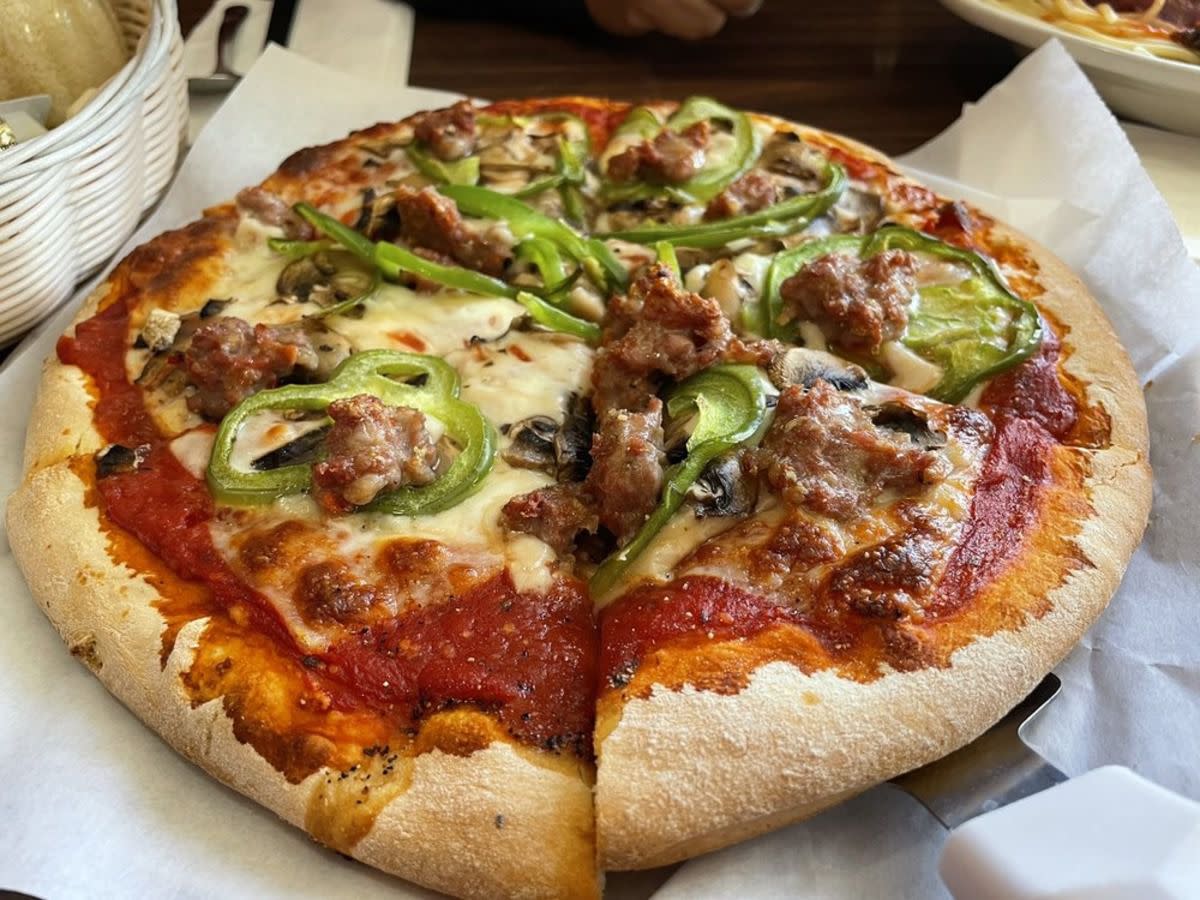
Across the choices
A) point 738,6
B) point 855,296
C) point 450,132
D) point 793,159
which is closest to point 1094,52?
point 793,159

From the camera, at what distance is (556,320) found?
258 centimetres

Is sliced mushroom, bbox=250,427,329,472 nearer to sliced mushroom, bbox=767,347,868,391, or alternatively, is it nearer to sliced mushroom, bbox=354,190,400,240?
sliced mushroom, bbox=354,190,400,240

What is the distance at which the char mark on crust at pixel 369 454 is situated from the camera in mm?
2109

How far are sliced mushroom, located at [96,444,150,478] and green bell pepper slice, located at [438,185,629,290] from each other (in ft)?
3.45

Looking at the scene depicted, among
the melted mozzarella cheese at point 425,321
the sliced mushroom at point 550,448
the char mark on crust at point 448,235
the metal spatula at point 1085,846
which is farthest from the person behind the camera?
the char mark on crust at point 448,235

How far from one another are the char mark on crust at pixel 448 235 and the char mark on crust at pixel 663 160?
0.48 metres

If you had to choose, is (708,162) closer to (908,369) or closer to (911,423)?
(908,369)

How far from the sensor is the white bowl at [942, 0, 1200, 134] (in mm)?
3445

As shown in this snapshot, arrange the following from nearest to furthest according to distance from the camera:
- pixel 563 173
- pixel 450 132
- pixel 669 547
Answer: pixel 669 547
pixel 563 173
pixel 450 132

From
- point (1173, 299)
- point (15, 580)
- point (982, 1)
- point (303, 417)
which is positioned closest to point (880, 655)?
point (303, 417)

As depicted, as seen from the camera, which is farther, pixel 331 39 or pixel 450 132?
pixel 331 39

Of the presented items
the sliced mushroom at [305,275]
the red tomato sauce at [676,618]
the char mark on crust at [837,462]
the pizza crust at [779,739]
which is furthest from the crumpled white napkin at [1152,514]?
the sliced mushroom at [305,275]

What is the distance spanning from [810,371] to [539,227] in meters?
0.86

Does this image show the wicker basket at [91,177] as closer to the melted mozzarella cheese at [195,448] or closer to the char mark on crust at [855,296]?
the melted mozzarella cheese at [195,448]
